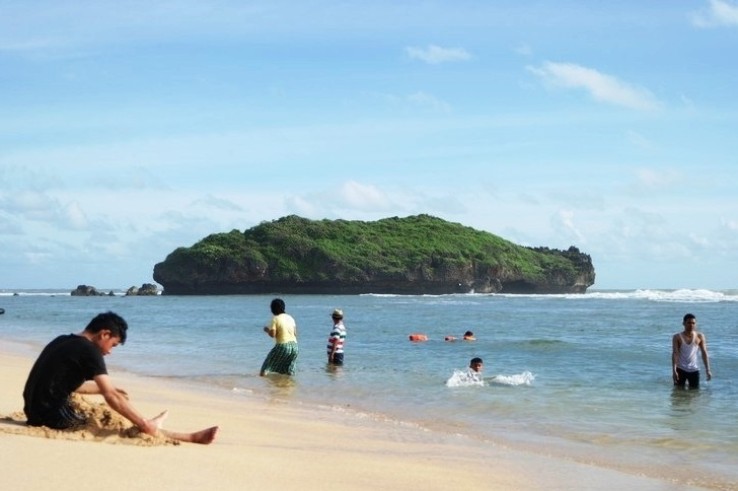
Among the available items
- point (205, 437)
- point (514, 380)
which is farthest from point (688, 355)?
point (205, 437)

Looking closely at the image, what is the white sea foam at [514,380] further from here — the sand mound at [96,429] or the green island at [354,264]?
the green island at [354,264]

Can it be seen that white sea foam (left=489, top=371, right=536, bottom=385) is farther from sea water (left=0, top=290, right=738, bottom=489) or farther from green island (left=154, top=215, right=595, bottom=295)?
green island (left=154, top=215, right=595, bottom=295)

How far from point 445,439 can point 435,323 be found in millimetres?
32115

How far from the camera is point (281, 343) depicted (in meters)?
16.3

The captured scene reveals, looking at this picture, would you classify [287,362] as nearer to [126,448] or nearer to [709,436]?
[709,436]

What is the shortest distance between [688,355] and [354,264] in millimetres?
100636

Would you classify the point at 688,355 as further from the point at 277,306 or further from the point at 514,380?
the point at 277,306

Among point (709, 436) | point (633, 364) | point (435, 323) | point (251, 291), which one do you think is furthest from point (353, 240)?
point (709, 436)

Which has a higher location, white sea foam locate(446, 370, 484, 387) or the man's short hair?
the man's short hair

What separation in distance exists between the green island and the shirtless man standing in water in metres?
98.0

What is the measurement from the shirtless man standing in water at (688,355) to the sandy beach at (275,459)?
22.1 ft

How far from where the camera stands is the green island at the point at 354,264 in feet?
371

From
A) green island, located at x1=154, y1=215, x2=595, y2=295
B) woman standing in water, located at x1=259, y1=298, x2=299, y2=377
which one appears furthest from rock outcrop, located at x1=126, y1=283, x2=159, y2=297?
woman standing in water, located at x1=259, y1=298, x2=299, y2=377

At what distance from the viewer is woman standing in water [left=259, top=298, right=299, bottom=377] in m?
16.1
